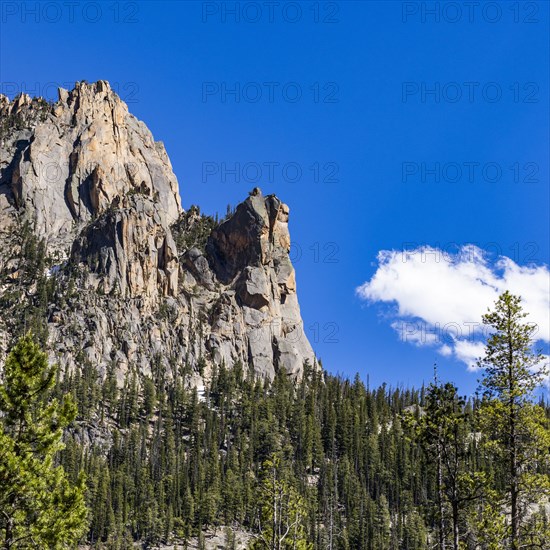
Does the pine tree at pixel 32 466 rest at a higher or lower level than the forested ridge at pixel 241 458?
lower

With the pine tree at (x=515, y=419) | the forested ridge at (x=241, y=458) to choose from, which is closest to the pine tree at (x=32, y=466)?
the pine tree at (x=515, y=419)

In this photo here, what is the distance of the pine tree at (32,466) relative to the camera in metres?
22.7

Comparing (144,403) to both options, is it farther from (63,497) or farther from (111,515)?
(63,497)

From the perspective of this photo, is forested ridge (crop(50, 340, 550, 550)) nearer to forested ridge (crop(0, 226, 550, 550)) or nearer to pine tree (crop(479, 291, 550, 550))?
forested ridge (crop(0, 226, 550, 550))

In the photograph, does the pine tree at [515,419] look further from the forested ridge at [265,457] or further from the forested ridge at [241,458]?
the forested ridge at [241,458]

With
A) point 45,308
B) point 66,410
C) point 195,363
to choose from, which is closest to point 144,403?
point 195,363

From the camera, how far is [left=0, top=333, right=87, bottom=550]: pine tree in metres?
22.7

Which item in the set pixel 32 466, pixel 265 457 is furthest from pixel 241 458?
pixel 32 466

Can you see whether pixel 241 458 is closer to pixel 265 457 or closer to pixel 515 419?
pixel 265 457

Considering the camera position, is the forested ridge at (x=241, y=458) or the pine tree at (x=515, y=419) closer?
the pine tree at (x=515, y=419)

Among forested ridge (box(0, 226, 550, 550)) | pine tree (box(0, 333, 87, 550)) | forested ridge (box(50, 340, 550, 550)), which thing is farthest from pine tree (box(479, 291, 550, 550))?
forested ridge (box(50, 340, 550, 550))

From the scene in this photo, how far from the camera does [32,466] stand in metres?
23.1

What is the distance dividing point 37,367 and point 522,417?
1819 cm

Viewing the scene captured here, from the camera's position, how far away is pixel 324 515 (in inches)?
4779
